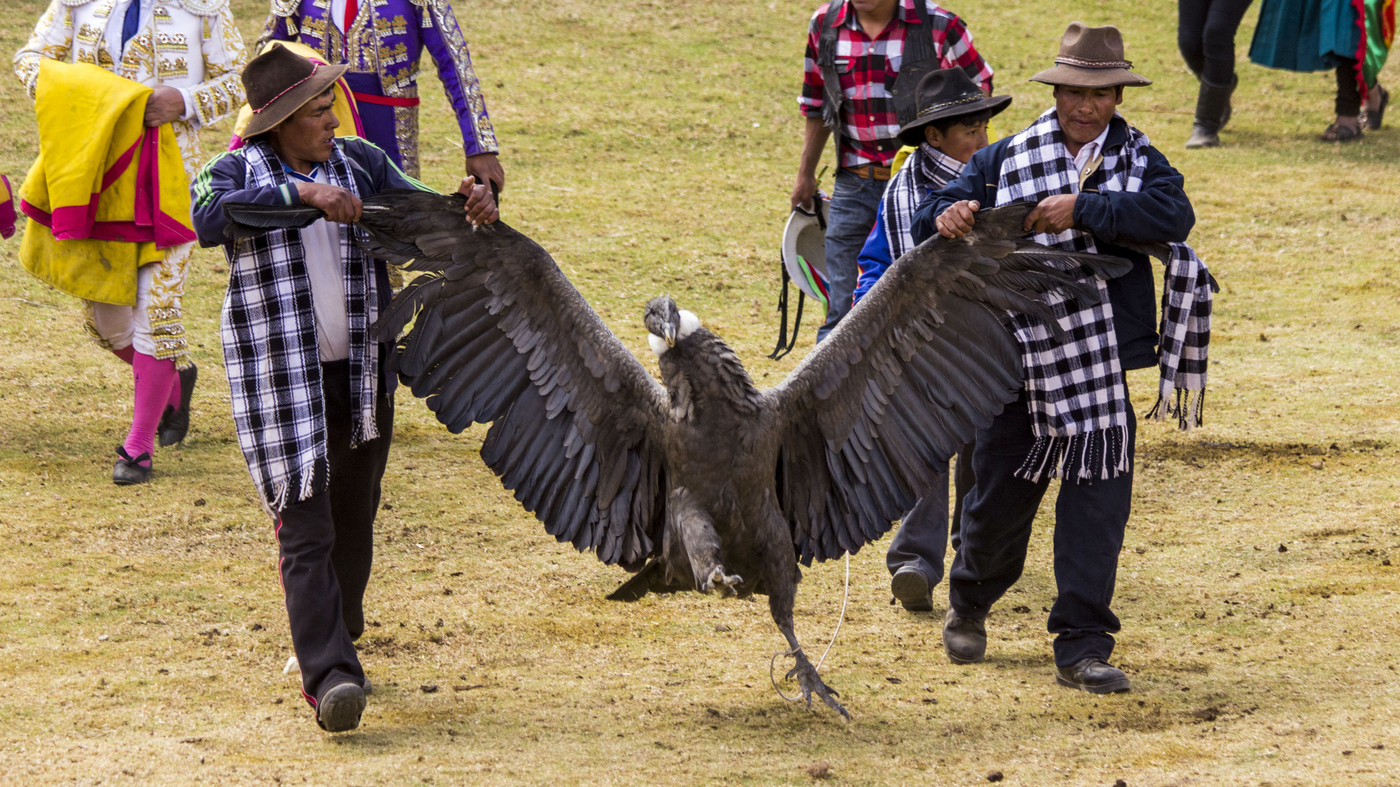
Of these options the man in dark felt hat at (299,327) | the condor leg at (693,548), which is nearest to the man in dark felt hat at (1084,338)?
the condor leg at (693,548)

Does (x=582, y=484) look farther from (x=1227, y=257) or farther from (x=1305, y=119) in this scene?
(x=1305, y=119)

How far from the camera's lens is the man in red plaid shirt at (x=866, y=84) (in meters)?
5.76

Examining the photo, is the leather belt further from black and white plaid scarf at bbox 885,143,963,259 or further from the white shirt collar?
the white shirt collar

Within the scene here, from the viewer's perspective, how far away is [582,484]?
439 centimetres

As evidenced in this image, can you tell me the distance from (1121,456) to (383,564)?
2.94 metres

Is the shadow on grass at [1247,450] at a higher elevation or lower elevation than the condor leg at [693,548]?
lower

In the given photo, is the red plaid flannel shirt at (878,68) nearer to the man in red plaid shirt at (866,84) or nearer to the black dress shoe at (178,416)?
the man in red plaid shirt at (866,84)

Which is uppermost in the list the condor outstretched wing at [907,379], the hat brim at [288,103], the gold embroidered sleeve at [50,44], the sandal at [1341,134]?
the hat brim at [288,103]

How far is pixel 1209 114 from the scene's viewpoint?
1190 cm

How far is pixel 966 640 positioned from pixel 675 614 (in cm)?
113

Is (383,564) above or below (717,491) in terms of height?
below

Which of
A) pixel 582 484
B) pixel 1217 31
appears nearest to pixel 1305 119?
pixel 1217 31

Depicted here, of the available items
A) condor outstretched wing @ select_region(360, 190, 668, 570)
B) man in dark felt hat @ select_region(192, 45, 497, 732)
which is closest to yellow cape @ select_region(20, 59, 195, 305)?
man in dark felt hat @ select_region(192, 45, 497, 732)

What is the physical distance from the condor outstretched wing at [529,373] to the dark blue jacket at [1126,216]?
3.81ft
